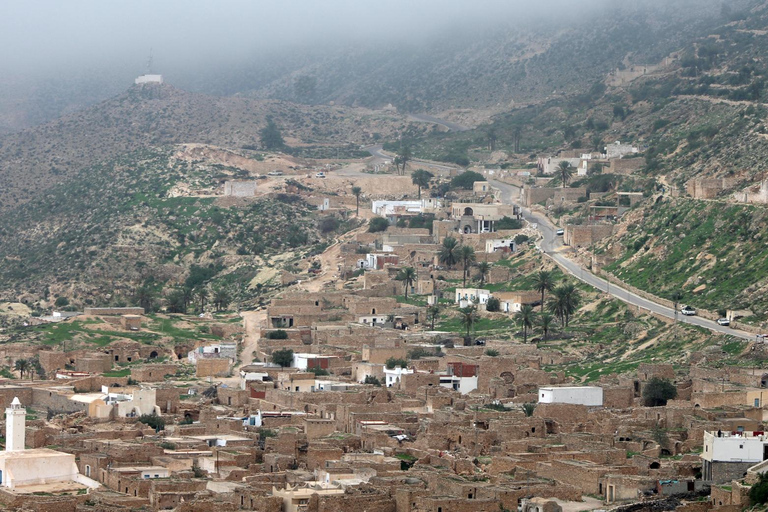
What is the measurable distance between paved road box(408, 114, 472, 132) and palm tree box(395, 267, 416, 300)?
65455 millimetres

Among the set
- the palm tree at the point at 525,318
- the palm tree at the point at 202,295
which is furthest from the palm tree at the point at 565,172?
the palm tree at the point at 525,318

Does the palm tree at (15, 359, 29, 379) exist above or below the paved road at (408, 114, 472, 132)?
below

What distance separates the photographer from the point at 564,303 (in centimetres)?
8469

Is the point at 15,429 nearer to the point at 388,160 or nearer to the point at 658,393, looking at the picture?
the point at 658,393

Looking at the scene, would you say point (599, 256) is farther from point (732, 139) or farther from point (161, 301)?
point (161, 301)

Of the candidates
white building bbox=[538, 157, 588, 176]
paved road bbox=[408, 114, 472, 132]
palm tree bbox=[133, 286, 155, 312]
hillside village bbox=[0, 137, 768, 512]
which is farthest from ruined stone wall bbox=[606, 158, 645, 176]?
paved road bbox=[408, 114, 472, 132]

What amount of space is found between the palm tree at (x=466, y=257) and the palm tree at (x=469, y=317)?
761cm

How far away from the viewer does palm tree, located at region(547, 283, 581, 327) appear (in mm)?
84562

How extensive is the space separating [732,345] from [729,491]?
69.1ft

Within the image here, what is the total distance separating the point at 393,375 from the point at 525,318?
10.4 m

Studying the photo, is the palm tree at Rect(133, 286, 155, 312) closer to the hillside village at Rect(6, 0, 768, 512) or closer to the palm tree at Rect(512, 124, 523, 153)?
the hillside village at Rect(6, 0, 768, 512)

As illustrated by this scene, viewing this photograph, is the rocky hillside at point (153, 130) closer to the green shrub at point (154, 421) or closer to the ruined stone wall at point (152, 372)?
the ruined stone wall at point (152, 372)

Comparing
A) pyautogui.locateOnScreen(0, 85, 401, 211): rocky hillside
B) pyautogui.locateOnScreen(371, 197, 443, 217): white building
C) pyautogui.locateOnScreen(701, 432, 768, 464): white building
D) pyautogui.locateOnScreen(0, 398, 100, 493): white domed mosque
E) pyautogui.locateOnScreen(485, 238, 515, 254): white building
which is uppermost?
pyautogui.locateOnScreen(0, 85, 401, 211): rocky hillside

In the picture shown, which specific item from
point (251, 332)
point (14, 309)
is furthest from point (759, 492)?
point (14, 309)
